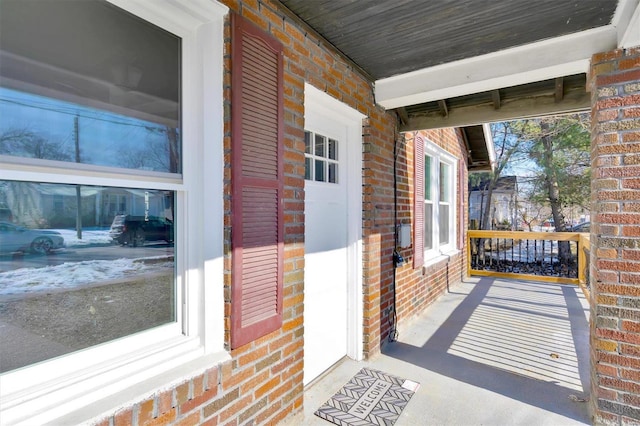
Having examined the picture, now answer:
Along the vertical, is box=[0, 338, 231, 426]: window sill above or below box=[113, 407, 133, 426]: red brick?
above

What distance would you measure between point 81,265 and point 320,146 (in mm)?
2006

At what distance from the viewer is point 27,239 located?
1.19m

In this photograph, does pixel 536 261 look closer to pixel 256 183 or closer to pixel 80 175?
pixel 256 183

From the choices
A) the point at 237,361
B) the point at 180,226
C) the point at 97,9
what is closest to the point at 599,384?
the point at 237,361

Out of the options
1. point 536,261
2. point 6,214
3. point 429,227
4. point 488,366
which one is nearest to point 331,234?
point 488,366

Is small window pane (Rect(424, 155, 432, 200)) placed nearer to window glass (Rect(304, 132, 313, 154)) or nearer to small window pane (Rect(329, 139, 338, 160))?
small window pane (Rect(329, 139, 338, 160))

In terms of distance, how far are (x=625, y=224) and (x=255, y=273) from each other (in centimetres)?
241

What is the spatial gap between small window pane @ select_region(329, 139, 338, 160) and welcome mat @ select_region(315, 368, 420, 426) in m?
1.99

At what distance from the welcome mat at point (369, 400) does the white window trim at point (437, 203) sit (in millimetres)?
Result: 2381

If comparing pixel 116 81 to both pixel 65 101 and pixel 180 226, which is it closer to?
pixel 65 101

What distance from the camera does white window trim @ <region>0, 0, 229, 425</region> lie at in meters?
1.39

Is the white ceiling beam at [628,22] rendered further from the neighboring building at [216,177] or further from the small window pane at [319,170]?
the small window pane at [319,170]

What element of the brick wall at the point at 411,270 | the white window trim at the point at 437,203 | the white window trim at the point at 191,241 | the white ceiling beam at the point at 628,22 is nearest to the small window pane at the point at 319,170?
the white window trim at the point at 191,241

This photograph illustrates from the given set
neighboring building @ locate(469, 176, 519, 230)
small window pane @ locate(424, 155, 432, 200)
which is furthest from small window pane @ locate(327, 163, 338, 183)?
neighboring building @ locate(469, 176, 519, 230)
